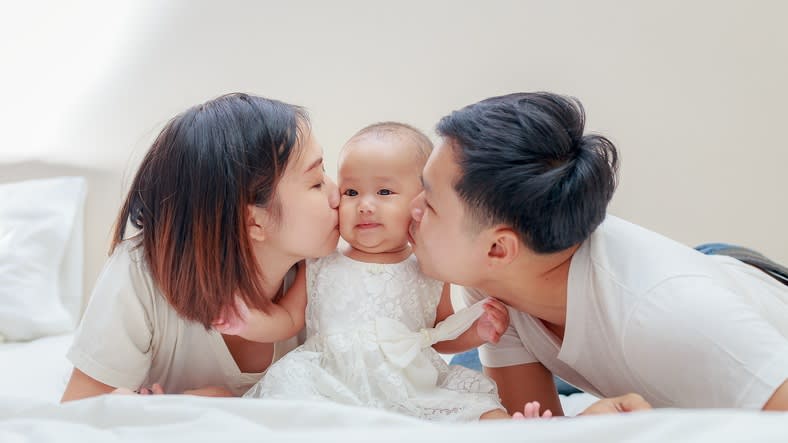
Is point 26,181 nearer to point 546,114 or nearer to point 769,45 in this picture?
point 546,114

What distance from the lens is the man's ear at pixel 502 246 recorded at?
4.03 ft

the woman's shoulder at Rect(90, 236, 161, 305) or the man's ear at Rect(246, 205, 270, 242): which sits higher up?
the man's ear at Rect(246, 205, 270, 242)

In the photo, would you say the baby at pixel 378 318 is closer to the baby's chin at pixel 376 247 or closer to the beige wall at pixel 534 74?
the baby's chin at pixel 376 247

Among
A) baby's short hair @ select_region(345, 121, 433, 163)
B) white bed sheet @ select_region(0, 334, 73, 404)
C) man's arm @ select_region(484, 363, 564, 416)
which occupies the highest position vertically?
baby's short hair @ select_region(345, 121, 433, 163)

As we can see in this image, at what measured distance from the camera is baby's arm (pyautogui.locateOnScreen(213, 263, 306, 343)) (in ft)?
4.48

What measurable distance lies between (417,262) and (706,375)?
52 centimetres

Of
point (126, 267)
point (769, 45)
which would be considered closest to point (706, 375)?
point (126, 267)

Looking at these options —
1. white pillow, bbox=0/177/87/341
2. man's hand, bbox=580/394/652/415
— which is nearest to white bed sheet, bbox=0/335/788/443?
man's hand, bbox=580/394/652/415

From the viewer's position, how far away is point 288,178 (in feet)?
4.41

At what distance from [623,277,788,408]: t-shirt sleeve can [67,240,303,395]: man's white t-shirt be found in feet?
2.28

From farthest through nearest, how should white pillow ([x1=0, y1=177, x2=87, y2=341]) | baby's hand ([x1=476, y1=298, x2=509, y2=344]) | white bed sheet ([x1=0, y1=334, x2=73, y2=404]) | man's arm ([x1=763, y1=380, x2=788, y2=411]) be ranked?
white pillow ([x1=0, y1=177, x2=87, y2=341])
white bed sheet ([x1=0, y1=334, x2=73, y2=404])
baby's hand ([x1=476, y1=298, x2=509, y2=344])
man's arm ([x1=763, y1=380, x2=788, y2=411])

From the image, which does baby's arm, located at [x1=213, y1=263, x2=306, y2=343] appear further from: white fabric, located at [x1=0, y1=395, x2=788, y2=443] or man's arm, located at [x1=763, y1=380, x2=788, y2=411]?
man's arm, located at [x1=763, y1=380, x2=788, y2=411]

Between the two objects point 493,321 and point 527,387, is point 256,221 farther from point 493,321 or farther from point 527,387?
point 527,387

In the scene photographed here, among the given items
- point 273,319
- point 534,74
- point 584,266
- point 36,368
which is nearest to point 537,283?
point 584,266
